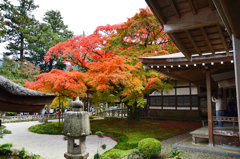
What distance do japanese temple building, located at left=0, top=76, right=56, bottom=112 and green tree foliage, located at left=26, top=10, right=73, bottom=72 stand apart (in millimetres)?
23048

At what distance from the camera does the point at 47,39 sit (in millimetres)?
27047

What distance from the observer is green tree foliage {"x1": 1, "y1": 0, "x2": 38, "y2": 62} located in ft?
80.4

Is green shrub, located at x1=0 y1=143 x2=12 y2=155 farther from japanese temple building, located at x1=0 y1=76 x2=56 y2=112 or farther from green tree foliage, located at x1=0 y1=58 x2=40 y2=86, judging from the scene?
green tree foliage, located at x1=0 y1=58 x2=40 y2=86

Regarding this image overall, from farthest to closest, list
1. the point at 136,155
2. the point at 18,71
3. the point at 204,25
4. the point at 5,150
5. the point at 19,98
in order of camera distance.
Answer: the point at 18,71 → the point at 5,150 → the point at 136,155 → the point at 19,98 → the point at 204,25

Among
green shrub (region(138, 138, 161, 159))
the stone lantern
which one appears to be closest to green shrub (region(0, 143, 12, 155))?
the stone lantern

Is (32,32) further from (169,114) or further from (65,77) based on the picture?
(169,114)

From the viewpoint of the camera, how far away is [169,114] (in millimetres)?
17609

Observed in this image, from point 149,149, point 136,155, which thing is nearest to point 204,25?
point 149,149

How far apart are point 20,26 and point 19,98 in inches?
1070

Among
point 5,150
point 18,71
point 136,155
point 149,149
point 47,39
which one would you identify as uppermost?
point 47,39

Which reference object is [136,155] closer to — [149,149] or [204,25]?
[149,149]

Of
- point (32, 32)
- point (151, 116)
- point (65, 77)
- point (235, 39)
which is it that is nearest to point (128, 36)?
point (65, 77)

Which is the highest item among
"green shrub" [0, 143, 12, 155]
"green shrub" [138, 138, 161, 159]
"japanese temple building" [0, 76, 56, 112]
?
"japanese temple building" [0, 76, 56, 112]

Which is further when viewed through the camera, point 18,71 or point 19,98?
point 18,71
